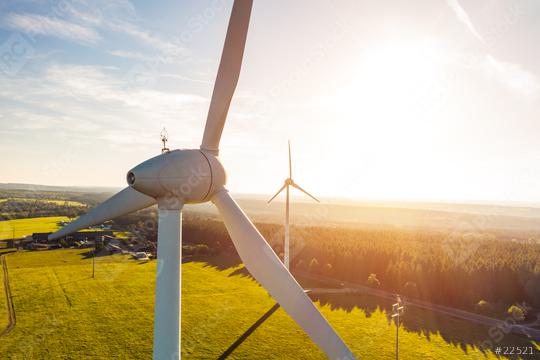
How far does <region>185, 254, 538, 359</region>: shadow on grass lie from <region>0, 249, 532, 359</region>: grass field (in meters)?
0.93

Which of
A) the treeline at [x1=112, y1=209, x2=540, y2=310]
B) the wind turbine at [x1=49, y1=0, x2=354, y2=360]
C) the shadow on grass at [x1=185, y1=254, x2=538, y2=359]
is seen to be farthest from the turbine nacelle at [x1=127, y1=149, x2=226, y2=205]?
the treeline at [x1=112, y1=209, x2=540, y2=310]

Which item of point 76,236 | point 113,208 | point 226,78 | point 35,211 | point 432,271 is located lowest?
point 76,236

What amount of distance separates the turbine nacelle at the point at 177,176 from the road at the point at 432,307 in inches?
1469

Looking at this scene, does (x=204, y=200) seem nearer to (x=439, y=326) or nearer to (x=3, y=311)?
(x=439, y=326)

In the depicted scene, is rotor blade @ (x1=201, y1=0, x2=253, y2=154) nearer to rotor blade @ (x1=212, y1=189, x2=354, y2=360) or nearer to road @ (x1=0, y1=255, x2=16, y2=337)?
rotor blade @ (x1=212, y1=189, x2=354, y2=360)

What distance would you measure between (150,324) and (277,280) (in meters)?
27.1

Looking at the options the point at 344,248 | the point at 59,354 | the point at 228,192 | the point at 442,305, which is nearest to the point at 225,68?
the point at 228,192

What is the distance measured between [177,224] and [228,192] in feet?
8.89

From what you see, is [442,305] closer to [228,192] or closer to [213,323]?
[213,323]

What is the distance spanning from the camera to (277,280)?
13.0m

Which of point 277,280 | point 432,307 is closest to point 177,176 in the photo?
point 277,280

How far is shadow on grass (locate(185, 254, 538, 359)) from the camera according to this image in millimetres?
31042

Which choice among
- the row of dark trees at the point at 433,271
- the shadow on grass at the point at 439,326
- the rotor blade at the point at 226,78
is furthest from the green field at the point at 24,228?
the rotor blade at the point at 226,78

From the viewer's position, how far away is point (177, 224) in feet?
44.2
